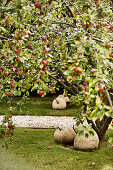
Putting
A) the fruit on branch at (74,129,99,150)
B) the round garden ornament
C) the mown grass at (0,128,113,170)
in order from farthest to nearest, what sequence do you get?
1. the round garden ornament
2. the fruit on branch at (74,129,99,150)
3. the mown grass at (0,128,113,170)

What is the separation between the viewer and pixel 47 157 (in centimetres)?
503

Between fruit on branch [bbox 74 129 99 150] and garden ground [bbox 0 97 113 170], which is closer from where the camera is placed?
garden ground [bbox 0 97 113 170]

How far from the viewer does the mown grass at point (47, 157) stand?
454 cm

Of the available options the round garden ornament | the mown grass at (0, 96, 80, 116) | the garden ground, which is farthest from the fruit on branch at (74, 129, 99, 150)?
the mown grass at (0, 96, 80, 116)

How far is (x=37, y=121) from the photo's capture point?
9.20 m

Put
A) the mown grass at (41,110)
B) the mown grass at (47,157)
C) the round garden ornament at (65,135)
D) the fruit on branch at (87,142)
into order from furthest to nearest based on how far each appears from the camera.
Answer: the mown grass at (41,110), the round garden ornament at (65,135), the fruit on branch at (87,142), the mown grass at (47,157)

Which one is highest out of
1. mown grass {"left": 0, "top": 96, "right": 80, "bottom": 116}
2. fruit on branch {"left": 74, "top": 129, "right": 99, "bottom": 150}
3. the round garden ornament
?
fruit on branch {"left": 74, "top": 129, "right": 99, "bottom": 150}

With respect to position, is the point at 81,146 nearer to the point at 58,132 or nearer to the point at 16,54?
the point at 58,132

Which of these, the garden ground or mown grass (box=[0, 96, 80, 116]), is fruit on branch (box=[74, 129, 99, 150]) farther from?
mown grass (box=[0, 96, 80, 116])

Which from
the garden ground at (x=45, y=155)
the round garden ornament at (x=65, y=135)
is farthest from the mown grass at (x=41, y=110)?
the round garden ornament at (x=65, y=135)

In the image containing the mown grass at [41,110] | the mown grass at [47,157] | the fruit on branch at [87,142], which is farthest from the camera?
the mown grass at [41,110]

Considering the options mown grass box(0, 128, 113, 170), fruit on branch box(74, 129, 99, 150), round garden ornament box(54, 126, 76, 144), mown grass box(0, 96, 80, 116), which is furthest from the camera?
mown grass box(0, 96, 80, 116)

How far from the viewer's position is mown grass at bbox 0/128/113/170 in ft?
14.9

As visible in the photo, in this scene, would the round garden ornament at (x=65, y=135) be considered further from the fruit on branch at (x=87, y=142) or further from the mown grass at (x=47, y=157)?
the fruit on branch at (x=87, y=142)
